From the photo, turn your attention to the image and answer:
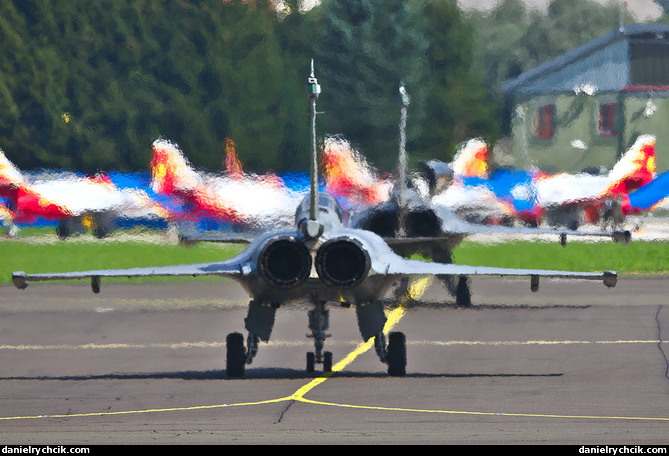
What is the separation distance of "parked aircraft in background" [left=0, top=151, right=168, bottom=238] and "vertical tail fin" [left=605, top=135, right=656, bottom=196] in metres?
16.8

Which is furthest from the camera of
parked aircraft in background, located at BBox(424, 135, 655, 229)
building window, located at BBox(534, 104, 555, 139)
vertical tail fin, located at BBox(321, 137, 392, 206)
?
building window, located at BBox(534, 104, 555, 139)

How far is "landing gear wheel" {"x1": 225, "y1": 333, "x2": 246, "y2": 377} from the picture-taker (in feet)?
66.2

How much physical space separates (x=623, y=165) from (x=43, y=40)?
2830cm

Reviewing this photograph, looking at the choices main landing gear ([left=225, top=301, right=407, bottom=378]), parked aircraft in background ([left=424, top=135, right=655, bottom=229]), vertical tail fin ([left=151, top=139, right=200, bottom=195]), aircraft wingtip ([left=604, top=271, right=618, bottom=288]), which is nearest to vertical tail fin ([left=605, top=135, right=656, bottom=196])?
parked aircraft in background ([left=424, top=135, right=655, bottom=229])

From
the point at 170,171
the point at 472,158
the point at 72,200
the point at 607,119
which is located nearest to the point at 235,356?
the point at 170,171

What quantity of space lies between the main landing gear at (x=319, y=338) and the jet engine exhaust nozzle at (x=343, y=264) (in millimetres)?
1098

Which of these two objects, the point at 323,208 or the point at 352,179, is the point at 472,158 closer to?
the point at 352,179

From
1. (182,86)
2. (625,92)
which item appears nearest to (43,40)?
(182,86)

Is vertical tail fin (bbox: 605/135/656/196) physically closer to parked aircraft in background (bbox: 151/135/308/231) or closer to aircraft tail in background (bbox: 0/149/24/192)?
parked aircraft in background (bbox: 151/135/308/231)

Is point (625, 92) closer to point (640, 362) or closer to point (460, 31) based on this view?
point (460, 31)

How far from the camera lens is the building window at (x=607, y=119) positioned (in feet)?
230

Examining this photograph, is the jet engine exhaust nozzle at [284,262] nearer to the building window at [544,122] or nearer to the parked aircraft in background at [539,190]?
the parked aircraft in background at [539,190]

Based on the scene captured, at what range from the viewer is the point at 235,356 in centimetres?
2020

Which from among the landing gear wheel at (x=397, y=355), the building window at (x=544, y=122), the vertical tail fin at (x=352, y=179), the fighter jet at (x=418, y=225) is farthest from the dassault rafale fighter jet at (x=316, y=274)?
the building window at (x=544, y=122)
